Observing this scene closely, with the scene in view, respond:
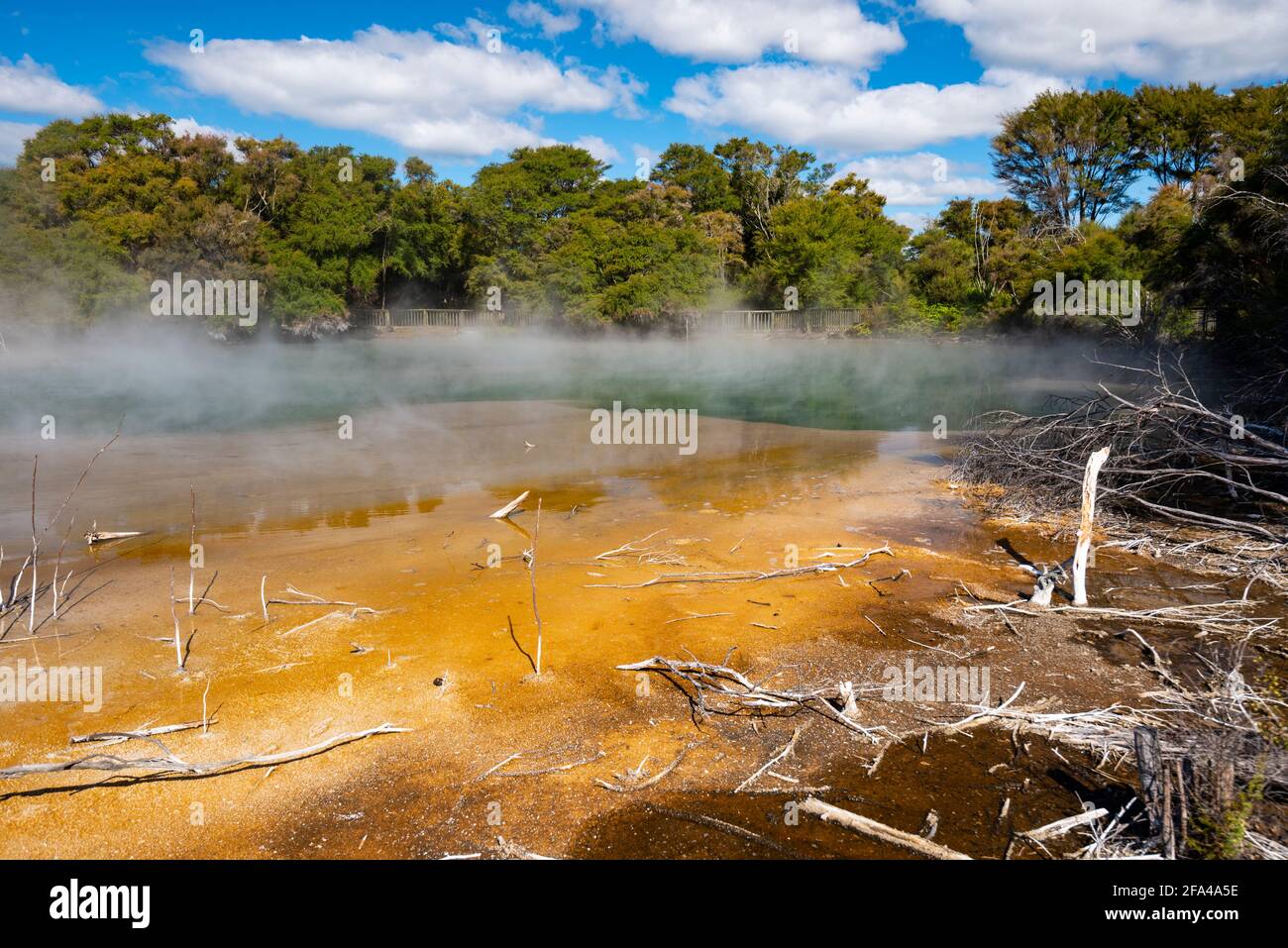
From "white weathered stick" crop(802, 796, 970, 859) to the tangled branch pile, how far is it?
631cm

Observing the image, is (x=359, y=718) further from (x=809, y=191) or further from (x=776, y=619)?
(x=809, y=191)

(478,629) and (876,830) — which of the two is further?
(478,629)

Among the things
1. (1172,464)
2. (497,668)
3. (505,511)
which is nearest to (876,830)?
(497,668)

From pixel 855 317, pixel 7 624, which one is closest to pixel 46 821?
pixel 7 624

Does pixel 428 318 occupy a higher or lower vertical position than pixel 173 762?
higher

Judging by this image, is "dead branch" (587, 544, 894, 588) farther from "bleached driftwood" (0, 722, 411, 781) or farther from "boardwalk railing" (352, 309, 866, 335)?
"boardwalk railing" (352, 309, 866, 335)

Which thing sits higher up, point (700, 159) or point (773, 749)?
point (700, 159)

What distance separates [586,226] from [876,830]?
2012 inches

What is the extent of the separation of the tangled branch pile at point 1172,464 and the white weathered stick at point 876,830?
6311mm

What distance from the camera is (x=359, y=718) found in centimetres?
531

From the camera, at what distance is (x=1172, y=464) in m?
9.95

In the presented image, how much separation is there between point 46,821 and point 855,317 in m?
52.1

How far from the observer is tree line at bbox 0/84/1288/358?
39.2 metres

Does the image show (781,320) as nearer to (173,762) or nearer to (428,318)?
(428,318)
